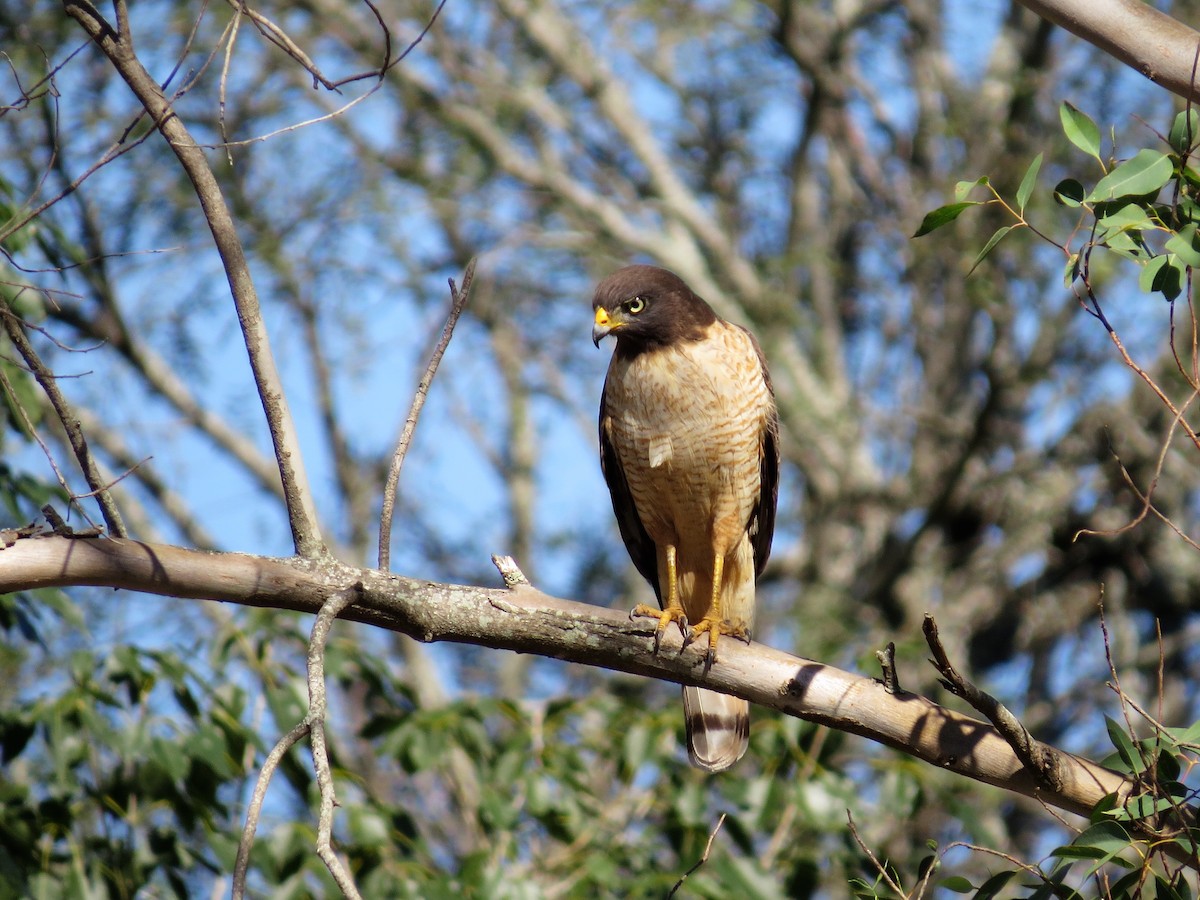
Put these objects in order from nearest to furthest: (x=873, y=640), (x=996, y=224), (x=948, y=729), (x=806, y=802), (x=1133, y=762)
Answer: (x=1133, y=762) → (x=948, y=729) → (x=806, y=802) → (x=873, y=640) → (x=996, y=224)

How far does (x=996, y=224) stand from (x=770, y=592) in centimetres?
371

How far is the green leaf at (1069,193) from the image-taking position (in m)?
2.45

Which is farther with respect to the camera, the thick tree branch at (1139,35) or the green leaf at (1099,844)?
the thick tree branch at (1139,35)

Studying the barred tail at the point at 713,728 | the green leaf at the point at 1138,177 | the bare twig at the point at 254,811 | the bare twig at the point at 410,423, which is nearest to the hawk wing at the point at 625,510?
the barred tail at the point at 713,728

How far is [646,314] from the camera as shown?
14.3ft

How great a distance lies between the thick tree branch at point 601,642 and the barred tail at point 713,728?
48.5 inches

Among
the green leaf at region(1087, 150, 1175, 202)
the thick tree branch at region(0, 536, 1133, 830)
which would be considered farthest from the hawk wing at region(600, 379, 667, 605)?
the green leaf at region(1087, 150, 1175, 202)

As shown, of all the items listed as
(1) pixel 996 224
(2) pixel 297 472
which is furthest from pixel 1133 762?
(1) pixel 996 224

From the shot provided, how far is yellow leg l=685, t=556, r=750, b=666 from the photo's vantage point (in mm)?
3072

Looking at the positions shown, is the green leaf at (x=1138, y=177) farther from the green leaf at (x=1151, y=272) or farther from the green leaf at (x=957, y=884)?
the green leaf at (x=957, y=884)

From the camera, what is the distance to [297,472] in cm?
269

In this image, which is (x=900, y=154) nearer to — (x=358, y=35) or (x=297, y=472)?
(x=358, y=35)

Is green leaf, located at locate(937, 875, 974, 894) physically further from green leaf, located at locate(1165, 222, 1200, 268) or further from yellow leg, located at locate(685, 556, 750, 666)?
green leaf, located at locate(1165, 222, 1200, 268)

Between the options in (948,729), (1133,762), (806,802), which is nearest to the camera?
(1133,762)
